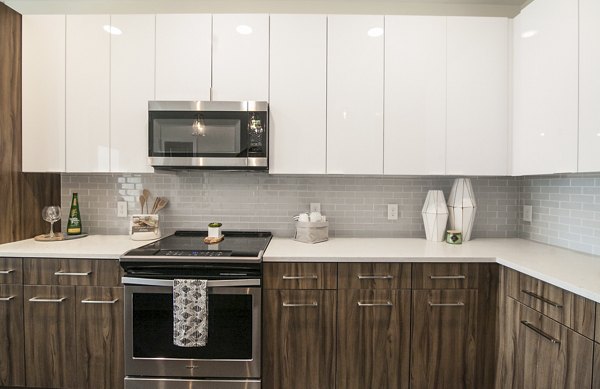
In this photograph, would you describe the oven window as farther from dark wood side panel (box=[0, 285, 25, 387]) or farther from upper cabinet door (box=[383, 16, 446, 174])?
upper cabinet door (box=[383, 16, 446, 174])

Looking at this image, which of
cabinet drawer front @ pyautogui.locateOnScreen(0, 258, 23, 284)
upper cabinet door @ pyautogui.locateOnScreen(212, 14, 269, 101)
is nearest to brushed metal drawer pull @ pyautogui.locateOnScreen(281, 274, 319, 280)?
upper cabinet door @ pyautogui.locateOnScreen(212, 14, 269, 101)

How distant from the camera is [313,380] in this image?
5.69 ft

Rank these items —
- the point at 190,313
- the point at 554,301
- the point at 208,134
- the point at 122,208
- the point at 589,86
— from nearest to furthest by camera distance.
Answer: the point at 554,301
the point at 589,86
the point at 190,313
the point at 208,134
the point at 122,208

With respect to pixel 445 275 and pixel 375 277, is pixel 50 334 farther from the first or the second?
pixel 445 275

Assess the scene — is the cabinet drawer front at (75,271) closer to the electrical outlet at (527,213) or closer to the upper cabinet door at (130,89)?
the upper cabinet door at (130,89)

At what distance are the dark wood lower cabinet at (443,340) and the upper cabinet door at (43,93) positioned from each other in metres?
2.45

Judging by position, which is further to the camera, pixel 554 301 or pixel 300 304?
pixel 300 304

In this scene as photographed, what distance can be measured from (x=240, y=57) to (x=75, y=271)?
1.63 m

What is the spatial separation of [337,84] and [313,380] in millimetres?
1790

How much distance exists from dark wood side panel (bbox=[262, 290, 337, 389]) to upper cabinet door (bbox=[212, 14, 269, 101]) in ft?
4.19

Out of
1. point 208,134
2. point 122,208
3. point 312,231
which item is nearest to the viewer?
point 208,134

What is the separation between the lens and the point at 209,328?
170 cm

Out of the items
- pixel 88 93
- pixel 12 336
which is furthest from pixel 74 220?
pixel 88 93

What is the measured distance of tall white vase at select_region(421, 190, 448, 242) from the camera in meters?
2.18
